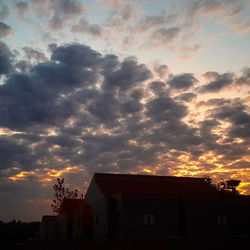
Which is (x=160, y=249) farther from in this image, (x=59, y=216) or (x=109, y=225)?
(x=59, y=216)

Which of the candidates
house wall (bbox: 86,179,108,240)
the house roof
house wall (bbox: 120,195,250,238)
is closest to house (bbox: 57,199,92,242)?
house wall (bbox: 86,179,108,240)

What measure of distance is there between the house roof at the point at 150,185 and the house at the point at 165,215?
1.18ft

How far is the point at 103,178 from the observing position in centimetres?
4309

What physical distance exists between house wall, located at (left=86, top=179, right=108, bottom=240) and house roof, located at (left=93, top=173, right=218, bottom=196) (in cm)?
99

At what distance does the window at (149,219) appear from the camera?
33062 millimetres

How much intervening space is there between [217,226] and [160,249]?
12.0 m

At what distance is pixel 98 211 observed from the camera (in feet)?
127

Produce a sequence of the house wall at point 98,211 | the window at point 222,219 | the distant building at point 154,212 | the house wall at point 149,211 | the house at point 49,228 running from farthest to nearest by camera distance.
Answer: the house at point 49,228, the house wall at point 98,211, the window at point 222,219, the distant building at point 154,212, the house wall at point 149,211

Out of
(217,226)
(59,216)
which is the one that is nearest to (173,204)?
(217,226)

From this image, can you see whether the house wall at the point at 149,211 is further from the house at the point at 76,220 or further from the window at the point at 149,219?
the house at the point at 76,220

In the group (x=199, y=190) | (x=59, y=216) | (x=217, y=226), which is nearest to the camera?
(x=217, y=226)

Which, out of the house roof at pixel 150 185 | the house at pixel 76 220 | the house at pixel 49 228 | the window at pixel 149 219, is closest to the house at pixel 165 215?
the window at pixel 149 219

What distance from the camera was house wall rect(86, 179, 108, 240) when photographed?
36294 millimetres

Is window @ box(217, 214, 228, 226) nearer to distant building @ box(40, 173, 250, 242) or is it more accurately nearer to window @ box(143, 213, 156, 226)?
distant building @ box(40, 173, 250, 242)
